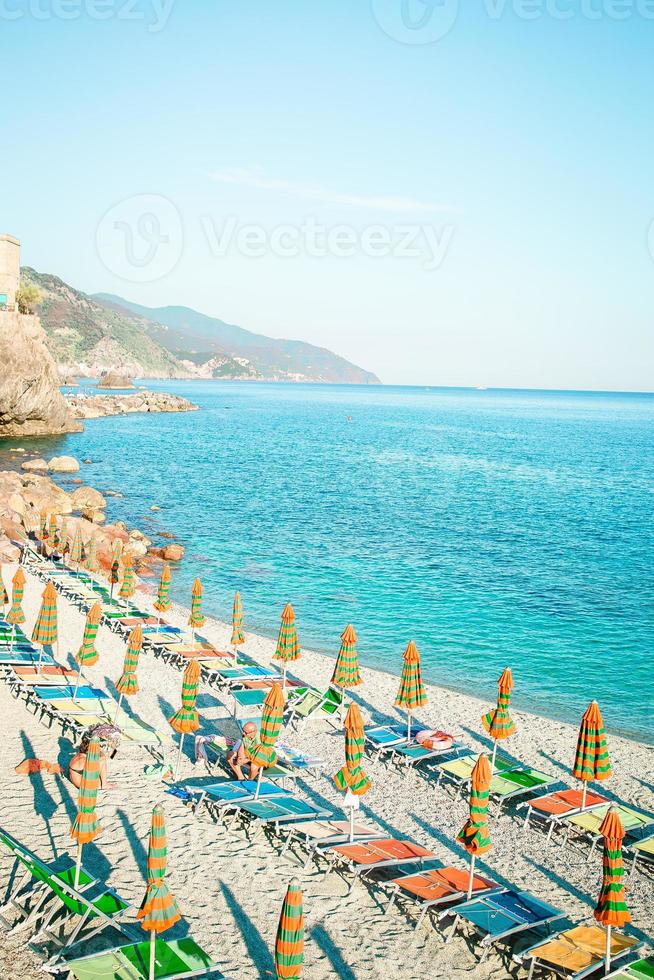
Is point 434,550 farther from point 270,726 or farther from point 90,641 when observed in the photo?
point 270,726

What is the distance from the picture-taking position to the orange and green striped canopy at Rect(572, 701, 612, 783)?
41.2 feet

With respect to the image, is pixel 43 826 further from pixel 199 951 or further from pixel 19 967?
pixel 199 951

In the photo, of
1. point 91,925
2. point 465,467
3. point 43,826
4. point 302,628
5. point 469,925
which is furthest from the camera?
point 465,467

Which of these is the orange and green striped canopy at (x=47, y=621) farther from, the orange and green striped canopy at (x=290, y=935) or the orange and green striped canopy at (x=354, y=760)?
the orange and green striped canopy at (x=290, y=935)

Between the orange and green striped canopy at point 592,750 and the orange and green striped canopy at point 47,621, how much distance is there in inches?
435

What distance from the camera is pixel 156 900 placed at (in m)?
8.34

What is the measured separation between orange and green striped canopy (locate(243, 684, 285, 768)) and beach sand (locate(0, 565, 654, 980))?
4.08 feet

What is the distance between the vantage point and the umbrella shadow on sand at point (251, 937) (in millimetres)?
9227

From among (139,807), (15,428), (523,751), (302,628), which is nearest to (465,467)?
(15,428)

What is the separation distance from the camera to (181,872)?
10977mm

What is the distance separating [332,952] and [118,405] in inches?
4748

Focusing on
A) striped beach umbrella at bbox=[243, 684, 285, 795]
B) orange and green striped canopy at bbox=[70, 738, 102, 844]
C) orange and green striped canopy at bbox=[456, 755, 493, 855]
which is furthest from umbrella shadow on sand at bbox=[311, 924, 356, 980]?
orange and green striped canopy at bbox=[70, 738, 102, 844]

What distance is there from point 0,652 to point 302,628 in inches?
398

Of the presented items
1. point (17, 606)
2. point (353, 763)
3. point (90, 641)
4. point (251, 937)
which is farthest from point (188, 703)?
point (17, 606)
